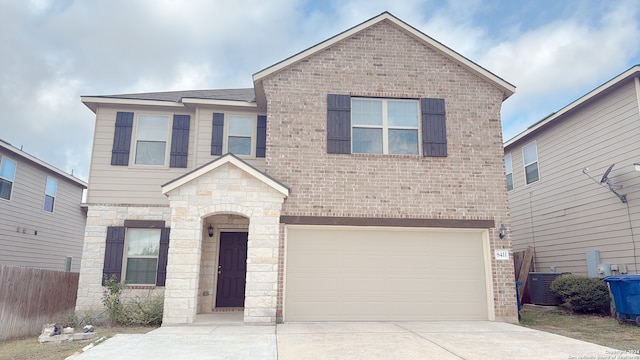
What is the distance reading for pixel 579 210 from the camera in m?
12.2

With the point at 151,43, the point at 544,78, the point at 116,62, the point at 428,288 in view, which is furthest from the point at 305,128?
the point at 544,78

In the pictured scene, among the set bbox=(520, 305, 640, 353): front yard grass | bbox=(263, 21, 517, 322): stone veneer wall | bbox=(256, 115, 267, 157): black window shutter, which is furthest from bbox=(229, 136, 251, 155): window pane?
bbox=(520, 305, 640, 353): front yard grass

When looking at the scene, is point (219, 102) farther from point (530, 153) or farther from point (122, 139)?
point (530, 153)

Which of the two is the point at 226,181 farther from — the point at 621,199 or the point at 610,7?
the point at 610,7

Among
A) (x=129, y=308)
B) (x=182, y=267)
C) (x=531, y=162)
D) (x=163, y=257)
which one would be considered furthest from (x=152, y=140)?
(x=531, y=162)

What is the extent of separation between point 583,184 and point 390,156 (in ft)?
20.9

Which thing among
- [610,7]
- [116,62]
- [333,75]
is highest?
[116,62]

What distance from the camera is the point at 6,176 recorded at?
13375 mm

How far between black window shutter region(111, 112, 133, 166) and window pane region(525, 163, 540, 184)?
42.1 ft

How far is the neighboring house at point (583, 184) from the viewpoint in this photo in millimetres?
10438

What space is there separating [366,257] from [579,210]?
23.3 ft

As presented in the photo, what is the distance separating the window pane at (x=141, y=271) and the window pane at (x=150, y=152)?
99.0 inches

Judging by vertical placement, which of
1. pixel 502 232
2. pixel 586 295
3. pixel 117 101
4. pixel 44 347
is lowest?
pixel 44 347

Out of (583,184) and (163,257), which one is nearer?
(163,257)
